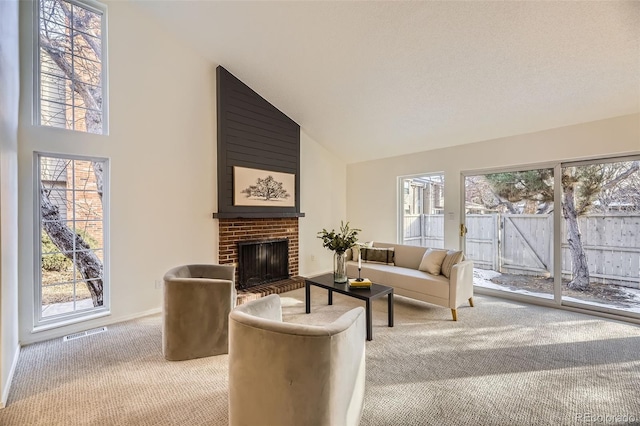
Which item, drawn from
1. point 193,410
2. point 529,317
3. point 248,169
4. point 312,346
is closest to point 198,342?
point 193,410

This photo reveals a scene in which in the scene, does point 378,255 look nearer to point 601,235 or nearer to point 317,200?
point 317,200

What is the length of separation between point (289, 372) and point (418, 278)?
2723 mm

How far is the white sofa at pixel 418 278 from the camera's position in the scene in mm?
3381

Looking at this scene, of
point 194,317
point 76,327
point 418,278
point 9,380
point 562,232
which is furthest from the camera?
point 562,232

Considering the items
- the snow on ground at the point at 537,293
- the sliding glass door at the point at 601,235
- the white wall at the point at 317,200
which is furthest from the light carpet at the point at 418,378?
the white wall at the point at 317,200

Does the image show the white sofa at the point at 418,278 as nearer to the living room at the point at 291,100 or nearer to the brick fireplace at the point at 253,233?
the living room at the point at 291,100

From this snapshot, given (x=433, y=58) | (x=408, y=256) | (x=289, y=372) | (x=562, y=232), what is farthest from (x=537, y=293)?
(x=289, y=372)

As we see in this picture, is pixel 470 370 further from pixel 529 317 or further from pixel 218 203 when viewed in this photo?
pixel 218 203

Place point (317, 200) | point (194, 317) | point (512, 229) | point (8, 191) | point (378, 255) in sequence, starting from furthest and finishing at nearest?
point (317, 200), point (378, 255), point (512, 229), point (194, 317), point (8, 191)

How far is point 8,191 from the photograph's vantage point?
89.4 inches

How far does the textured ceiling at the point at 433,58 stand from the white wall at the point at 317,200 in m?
1.17

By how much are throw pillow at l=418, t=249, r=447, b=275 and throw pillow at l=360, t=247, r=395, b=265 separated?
541 mm

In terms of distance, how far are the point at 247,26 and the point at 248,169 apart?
1.89 metres

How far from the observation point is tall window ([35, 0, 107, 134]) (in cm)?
304
